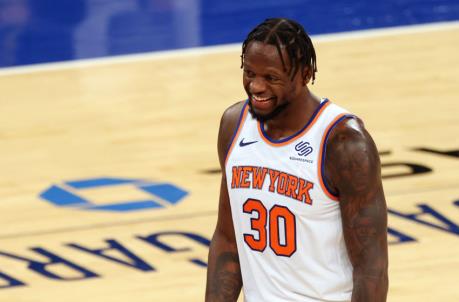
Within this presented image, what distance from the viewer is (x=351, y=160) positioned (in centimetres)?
270

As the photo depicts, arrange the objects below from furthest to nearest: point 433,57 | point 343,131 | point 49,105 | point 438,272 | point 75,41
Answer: point 75,41 < point 433,57 < point 49,105 < point 438,272 < point 343,131

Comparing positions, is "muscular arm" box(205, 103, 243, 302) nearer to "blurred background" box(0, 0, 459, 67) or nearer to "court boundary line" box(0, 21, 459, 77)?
"court boundary line" box(0, 21, 459, 77)

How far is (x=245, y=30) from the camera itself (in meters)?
9.34

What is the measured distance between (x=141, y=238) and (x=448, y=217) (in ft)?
5.12

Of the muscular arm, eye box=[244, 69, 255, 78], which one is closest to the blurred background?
the muscular arm

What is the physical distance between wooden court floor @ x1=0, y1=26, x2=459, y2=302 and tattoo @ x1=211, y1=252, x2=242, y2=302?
206 cm

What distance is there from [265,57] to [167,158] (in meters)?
4.21

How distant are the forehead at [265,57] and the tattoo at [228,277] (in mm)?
646

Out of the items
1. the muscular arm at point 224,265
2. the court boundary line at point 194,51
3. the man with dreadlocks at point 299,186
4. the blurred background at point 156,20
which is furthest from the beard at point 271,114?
the blurred background at point 156,20

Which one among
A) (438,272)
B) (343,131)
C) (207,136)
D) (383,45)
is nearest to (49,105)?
(207,136)

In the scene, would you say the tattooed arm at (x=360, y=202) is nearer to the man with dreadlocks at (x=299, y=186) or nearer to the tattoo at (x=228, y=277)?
the man with dreadlocks at (x=299, y=186)

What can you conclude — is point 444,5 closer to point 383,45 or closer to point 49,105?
point 383,45

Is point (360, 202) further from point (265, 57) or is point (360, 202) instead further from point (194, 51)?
point (194, 51)

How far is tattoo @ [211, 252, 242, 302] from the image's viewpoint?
3.11 metres
